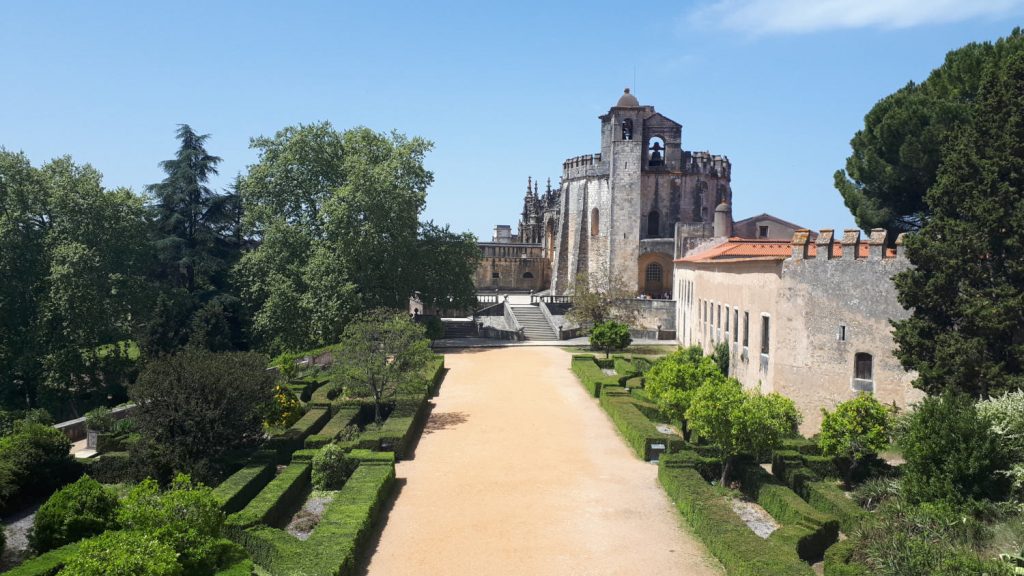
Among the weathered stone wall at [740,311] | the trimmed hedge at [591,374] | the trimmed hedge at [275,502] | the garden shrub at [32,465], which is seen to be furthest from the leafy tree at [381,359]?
the weathered stone wall at [740,311]

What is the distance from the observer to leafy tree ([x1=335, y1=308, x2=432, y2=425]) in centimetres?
2298

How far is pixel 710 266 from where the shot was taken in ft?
108

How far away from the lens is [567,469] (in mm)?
18797

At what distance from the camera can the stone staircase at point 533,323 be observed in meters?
46.9

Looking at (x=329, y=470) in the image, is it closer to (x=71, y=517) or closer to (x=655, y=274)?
(x=71, y=517)

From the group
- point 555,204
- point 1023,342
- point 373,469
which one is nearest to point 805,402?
point 1023,342

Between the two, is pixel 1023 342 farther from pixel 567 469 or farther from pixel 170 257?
pixel 170 257

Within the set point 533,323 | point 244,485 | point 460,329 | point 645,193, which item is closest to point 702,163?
point 645,193

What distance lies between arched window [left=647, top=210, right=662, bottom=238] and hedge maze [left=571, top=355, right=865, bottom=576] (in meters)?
37.7

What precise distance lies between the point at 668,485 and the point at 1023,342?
9106 millimetres

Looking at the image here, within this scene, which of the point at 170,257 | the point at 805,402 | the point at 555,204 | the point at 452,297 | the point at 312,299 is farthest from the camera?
the point at 555,204

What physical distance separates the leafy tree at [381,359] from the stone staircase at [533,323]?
22759 mm

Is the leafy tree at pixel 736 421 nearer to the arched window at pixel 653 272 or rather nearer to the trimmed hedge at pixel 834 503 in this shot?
the trimmed hedge at pixel 834 503

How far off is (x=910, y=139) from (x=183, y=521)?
25.4 metres
